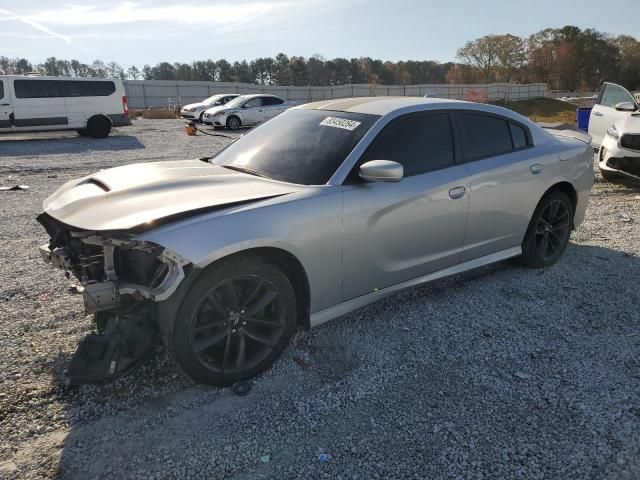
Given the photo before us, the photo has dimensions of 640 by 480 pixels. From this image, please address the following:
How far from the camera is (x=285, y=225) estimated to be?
2848 mm

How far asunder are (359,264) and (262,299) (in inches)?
28.9

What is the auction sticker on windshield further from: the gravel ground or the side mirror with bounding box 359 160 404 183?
the gravel ground

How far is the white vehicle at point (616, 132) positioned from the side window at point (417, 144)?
5.45 metres

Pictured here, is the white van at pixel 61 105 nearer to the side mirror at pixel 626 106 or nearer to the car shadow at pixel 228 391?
the side mirror at pixel 626 106

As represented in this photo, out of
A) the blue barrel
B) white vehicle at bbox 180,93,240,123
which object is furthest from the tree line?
the blue barrel

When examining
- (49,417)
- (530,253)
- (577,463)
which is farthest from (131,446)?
(530,253)

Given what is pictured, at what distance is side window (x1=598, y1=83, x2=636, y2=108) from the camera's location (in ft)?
29.6

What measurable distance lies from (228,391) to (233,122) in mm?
18218

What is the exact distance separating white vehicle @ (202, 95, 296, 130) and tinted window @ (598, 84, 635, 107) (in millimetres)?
12700

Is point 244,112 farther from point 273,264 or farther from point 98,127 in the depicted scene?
point 273,264

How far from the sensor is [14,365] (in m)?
3.04

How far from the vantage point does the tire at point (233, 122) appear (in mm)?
19781

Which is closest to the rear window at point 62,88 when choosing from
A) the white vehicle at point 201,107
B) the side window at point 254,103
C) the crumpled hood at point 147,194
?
the side window at point 254,103

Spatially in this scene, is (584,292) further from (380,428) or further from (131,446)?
(131,446)
